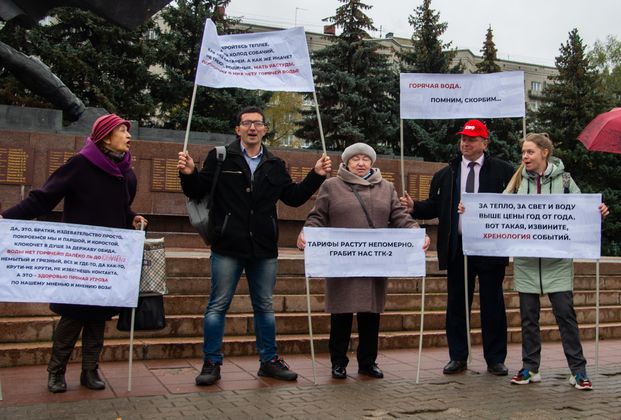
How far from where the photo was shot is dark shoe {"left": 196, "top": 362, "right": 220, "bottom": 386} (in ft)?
15.7

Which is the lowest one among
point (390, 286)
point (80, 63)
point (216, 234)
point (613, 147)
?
point (390, 286)

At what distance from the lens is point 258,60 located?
17.5 ft

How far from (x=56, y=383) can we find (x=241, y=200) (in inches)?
71.0

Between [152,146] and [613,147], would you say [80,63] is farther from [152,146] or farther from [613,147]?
[613,147]

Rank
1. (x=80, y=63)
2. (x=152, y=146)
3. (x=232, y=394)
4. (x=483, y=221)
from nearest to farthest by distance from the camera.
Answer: (x=232, y=394) → (x=483, y=221) → (x=152, y=146) → (x=80, y=63)

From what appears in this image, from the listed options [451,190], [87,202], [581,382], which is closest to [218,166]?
[87,202]

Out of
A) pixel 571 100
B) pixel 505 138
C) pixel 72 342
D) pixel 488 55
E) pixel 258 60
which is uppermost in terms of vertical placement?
pixel 488 55

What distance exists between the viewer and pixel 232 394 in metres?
4.56

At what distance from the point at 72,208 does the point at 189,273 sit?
8.66 ft

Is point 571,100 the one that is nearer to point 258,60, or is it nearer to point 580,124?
point 580,124

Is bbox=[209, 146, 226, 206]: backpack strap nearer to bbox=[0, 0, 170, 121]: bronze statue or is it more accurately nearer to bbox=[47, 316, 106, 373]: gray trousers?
bbox=[47, 316, 106, 373]: gray trousers

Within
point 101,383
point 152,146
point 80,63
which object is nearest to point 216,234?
point 101,383

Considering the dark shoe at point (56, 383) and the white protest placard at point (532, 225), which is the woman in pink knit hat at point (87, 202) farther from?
the white protest placard at point (532, 225)

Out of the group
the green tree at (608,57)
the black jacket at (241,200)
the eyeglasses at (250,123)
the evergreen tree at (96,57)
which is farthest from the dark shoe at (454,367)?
the green tree at (608,57)
